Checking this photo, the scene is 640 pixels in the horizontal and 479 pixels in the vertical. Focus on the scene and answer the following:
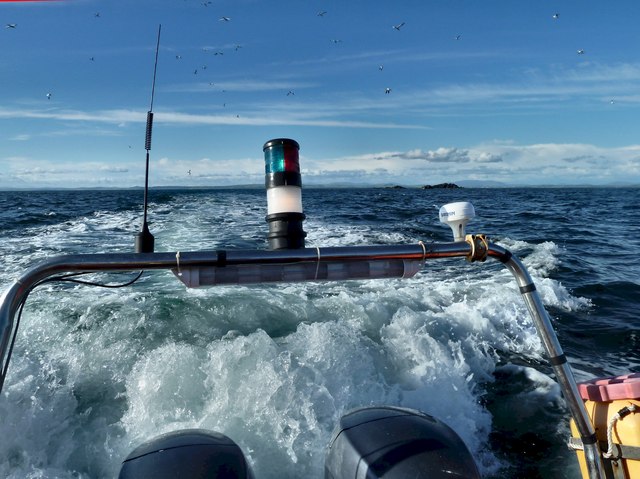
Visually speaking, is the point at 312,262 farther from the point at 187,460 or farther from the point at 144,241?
the point at 187,460

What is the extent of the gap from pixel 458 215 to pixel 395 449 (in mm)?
1014

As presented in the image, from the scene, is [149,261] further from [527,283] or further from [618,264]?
[618,264]

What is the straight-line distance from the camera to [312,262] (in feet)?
5.84

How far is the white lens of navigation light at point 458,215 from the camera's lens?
2.09m

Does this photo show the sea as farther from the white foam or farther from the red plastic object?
the red plastic object

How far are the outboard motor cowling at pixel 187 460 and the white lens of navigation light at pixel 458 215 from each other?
134cm

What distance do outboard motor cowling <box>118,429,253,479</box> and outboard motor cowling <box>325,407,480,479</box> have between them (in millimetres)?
410

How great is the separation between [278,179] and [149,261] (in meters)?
0.72

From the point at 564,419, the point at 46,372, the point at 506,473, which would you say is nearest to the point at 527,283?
the point at 506,473

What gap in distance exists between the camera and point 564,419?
448cm

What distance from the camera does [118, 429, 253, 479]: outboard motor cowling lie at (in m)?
1.74

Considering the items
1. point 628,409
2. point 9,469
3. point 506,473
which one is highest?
point 628,409

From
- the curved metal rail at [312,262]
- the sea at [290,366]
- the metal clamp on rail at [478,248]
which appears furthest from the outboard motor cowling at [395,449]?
the sea at [290,366]

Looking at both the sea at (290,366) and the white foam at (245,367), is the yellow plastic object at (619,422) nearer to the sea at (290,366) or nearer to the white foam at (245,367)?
the sea at (290,366)
